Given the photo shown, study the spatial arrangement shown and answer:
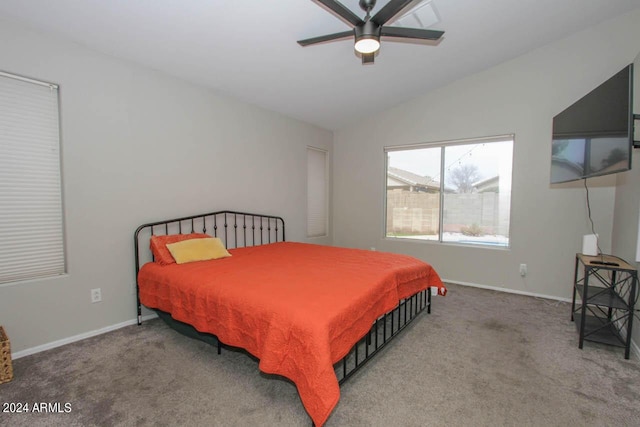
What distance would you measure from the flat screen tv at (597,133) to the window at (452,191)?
0.80 m

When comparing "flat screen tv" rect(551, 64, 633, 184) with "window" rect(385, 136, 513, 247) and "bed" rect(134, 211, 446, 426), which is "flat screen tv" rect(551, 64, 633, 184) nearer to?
"window" rect(385, 136, 513, 247)

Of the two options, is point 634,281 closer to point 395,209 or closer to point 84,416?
point 395,209

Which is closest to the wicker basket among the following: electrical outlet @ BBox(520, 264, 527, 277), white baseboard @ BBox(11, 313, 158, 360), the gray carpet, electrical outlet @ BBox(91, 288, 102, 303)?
the gray carpet

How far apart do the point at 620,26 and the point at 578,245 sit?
2.34 m

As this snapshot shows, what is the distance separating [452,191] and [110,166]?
4109 mm

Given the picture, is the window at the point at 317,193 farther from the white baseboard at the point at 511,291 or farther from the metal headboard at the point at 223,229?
the white baseboard at the point at 511,291

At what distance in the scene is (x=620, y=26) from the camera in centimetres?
299

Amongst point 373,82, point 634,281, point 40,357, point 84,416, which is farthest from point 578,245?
point 40,357

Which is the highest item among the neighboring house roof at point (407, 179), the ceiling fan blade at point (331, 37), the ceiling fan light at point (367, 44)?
the ceiling fan blade at point (331, 37)

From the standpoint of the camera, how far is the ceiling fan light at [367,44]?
1960 mm

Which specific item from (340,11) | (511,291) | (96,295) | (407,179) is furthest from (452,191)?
(96,295)

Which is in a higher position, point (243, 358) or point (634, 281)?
point (634, 281)

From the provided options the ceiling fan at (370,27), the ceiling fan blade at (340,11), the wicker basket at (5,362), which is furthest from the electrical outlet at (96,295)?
the ceiling fan blade at (340,11)

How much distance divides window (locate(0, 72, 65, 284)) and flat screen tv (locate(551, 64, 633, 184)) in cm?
415
